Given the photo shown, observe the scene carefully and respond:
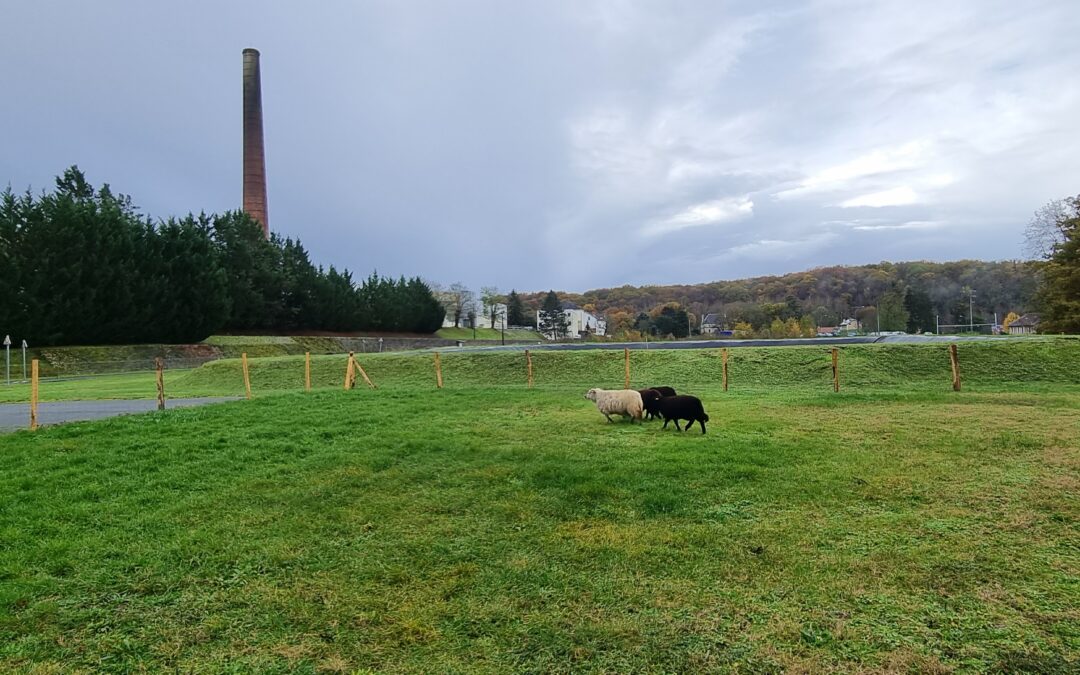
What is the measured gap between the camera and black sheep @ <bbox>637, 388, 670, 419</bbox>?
29.7ft

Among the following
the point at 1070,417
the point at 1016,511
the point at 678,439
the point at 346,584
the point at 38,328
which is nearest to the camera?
the point at 346,584

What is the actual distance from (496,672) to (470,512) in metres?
2.35

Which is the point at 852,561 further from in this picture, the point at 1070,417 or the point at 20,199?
the point at 20,199

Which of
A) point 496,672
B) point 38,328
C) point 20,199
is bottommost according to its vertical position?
point 496,672

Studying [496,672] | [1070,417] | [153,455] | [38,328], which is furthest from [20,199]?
[1070,417]

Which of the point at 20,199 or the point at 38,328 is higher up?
the point at 20,199

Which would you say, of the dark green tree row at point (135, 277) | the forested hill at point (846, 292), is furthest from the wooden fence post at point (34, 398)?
the forested hill at point (846, 292)

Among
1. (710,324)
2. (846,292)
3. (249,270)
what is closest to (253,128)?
(249,270)

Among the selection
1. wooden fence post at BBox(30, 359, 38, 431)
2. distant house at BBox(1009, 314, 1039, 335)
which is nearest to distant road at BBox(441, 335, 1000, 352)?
wooden fence post at BBox(30, 359, 38, 431)

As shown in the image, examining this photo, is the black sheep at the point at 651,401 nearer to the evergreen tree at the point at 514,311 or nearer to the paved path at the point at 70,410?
the paved path at the point at 70,410

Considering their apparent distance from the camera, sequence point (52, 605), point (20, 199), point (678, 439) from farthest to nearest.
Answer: point (20, 199) → point (678, 439) → point (52, 605)

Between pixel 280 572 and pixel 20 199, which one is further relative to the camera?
pixel 20 199

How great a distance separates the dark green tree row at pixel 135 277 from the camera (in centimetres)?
3178

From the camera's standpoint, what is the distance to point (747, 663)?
284cm
